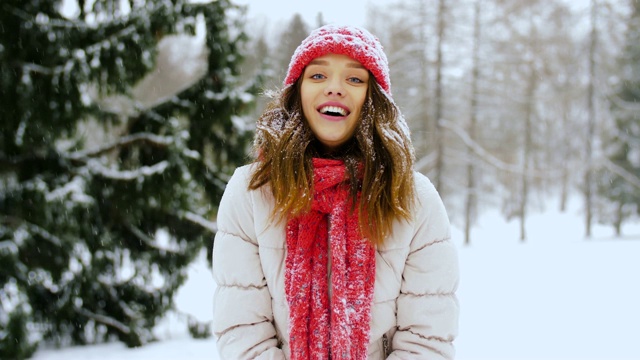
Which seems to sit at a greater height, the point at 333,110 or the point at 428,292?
the point at 333,110

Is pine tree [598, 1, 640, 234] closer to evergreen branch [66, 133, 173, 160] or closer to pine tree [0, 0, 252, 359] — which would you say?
pine tree [0, 0, 252, 359]

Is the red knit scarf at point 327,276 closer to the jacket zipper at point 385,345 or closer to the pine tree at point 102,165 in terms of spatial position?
the jacket zipper at point 385,345

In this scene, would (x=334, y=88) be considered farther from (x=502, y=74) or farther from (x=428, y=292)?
(x=502, y=74)

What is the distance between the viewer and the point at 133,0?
5566mm

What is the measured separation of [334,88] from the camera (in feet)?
5.77

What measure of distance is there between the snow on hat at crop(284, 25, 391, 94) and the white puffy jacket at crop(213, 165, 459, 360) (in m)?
0.47

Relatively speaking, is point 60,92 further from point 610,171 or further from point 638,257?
point 610,171

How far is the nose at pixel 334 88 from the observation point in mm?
1760

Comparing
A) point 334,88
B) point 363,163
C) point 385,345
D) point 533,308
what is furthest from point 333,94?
point 533,308

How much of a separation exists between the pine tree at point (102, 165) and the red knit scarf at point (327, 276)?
4466 millimetres

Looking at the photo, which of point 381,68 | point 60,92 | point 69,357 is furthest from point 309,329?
point 69,357

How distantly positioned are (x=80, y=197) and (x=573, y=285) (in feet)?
38.2

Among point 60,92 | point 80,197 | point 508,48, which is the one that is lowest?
point 80,197

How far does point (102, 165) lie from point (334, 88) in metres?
5.08
